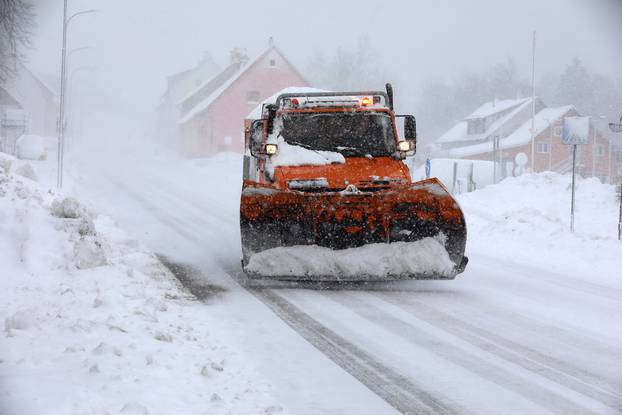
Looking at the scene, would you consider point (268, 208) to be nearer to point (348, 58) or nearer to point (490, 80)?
point (348, 58)

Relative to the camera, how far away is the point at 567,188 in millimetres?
21281

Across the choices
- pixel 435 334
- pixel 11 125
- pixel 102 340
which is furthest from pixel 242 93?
pixel 102 340

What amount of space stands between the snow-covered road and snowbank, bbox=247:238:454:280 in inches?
9.6

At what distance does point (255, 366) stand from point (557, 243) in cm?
827

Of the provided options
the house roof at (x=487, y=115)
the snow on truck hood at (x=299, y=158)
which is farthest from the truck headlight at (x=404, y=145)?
the house roof at (x=487, y=115)

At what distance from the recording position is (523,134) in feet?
188

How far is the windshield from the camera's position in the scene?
29.9 feet

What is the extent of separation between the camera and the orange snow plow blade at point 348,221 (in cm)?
747

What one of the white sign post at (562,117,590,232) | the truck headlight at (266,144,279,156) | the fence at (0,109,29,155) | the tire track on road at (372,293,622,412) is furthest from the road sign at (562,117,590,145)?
the fence at (0,109,29,155)

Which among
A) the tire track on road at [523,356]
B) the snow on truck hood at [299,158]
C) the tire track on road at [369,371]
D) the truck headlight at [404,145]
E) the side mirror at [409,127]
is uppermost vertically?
the side mirror at [409,127]

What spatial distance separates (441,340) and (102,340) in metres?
2.60

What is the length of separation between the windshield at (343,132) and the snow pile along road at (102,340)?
258cm

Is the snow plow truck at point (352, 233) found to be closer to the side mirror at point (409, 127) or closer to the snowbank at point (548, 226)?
the side mirror at point (409, 127)

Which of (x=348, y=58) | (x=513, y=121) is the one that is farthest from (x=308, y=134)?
(x=348, y=58)
